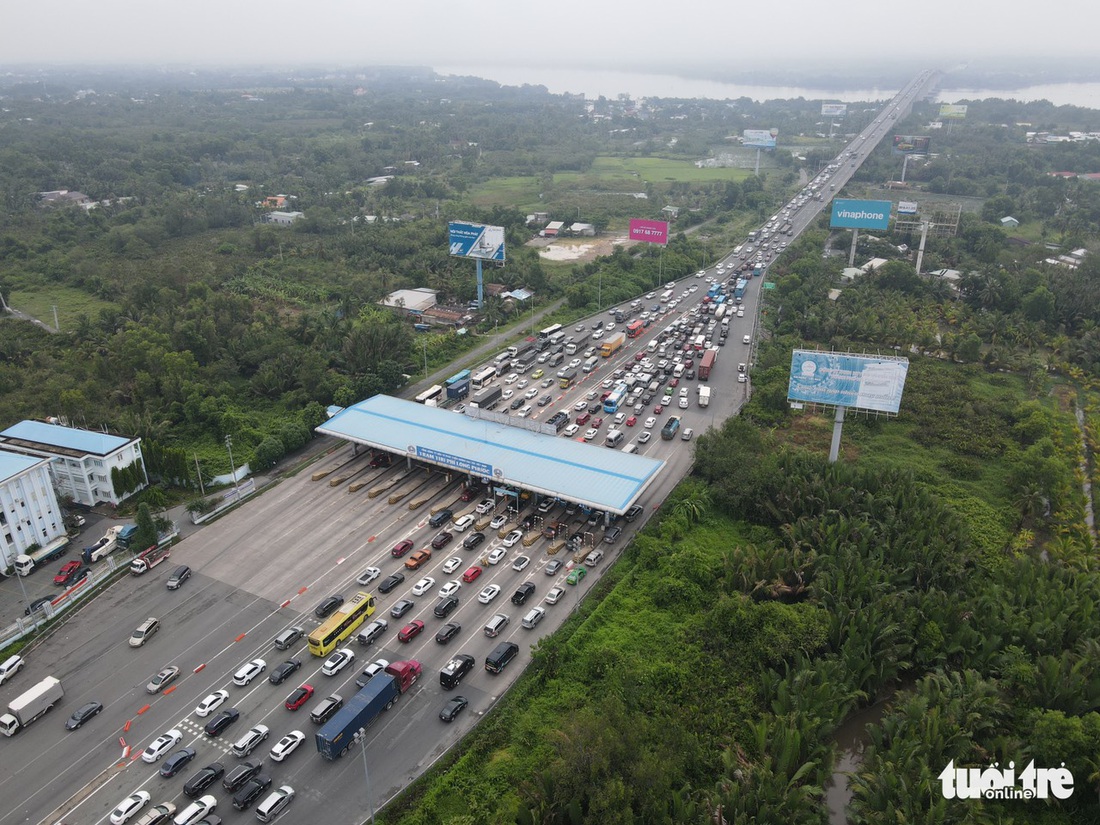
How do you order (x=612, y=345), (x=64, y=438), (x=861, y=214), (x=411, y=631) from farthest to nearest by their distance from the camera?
Answer: (x=861, y=214)
(x=612, y=345)
(x=64, y=438)
(x=411, y=631)

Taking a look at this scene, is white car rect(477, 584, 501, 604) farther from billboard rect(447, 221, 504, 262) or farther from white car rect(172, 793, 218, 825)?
billboard rect(447, 221, 504, 262)

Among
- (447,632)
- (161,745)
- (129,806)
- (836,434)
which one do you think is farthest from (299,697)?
(836,434)

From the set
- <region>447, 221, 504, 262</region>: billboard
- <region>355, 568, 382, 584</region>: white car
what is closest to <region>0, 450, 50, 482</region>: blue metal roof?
<region>355, 568, 382, 584</region>: white car

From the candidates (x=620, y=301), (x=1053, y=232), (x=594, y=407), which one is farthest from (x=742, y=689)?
(x=1053, y=232)

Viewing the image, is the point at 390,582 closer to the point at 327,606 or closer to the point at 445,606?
the point at 327,606

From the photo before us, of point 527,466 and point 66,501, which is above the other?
point 527,466

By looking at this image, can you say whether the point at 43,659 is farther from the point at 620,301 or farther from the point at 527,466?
the point at 620,301
